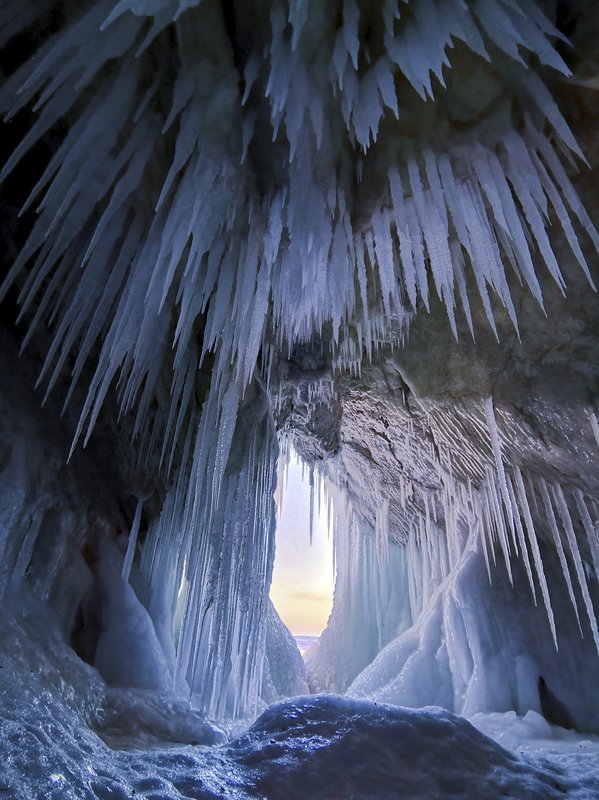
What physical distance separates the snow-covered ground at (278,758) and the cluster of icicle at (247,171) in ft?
4.25

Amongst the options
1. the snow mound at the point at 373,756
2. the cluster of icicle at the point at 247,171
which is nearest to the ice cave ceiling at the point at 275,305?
the cluster of icicle at the point at 247,171

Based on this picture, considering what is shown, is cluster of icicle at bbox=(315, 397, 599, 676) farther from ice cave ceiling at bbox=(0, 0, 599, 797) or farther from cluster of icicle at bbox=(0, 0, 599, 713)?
cluster of icicle at bbox=(0, 0, 599, 713)

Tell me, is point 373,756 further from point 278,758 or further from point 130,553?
point 130,553

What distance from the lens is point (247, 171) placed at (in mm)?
3059

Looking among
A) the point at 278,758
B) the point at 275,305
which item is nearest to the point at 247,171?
the point at 275,305

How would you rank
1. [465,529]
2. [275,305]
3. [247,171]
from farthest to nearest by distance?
[465,529]
[275,305]
[247,171]

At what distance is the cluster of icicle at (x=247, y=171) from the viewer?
8.07 feet

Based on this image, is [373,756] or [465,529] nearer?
[373,756]

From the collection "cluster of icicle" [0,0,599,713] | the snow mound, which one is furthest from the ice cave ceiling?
the snow mound

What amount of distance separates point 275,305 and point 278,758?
269 cm

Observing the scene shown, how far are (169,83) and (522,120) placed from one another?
182 centimetres

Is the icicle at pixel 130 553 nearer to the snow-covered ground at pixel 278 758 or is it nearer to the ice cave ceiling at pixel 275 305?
the ice cave ceiling at pixel 275 305

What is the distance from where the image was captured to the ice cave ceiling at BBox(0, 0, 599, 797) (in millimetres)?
2611

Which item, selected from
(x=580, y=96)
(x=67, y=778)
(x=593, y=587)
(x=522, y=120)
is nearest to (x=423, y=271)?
(x=522, y=120)
